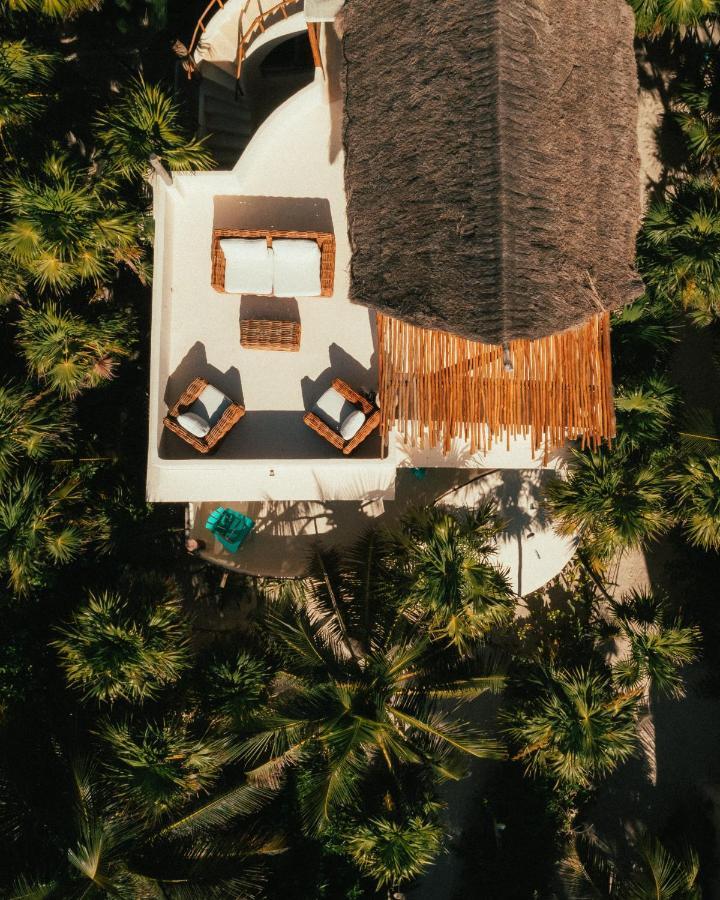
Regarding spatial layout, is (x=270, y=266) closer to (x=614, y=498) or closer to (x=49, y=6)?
(x=49, y=6)

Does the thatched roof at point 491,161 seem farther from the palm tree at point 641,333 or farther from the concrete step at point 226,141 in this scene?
the concrete step at point 226,141

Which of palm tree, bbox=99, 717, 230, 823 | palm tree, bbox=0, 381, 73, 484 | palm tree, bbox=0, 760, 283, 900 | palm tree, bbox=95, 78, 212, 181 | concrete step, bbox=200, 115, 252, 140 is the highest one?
concrete step, bbox=200, 115, 252, 140

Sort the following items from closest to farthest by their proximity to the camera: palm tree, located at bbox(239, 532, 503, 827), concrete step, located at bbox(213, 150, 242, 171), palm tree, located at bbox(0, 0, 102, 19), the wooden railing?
palm tree, located at bbox(239, 532, 503, 827), the wooden railing, palm tree, located at bbox(0, 0, 102, 19), concrete step, located at bbox(213, 150, 242, 171)

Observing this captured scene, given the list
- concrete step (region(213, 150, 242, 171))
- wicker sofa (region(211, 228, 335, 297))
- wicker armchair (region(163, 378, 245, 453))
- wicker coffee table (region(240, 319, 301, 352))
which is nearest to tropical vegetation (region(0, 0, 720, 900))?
concrete step (region(213, 150, 242, 171))

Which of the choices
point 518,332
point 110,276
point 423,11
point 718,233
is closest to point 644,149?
point 718,233

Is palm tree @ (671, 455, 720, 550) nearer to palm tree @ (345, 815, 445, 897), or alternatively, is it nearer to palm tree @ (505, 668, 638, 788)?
palm tree @ (505, 668, 638, 788)

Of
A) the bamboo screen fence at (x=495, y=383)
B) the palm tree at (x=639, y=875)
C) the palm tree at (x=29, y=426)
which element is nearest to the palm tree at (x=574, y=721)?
the palm tree at (x=639, y=875)
